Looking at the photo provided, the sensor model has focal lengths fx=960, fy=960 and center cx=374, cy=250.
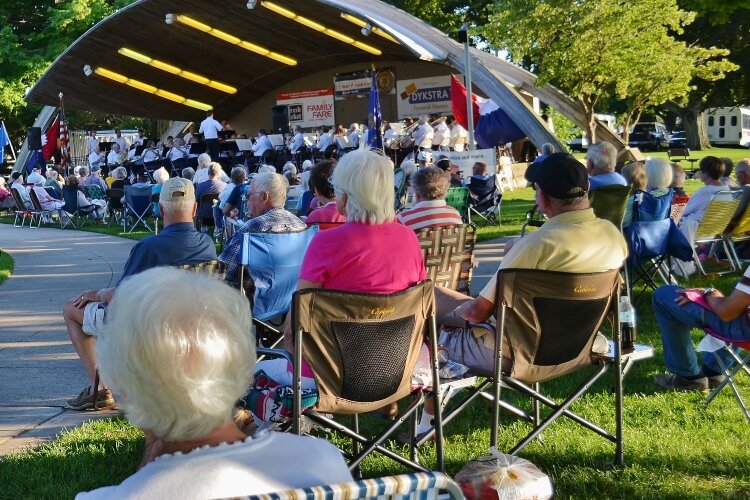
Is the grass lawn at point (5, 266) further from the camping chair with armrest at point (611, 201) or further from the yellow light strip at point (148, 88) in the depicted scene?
the yellow light strip at point (148, 88)

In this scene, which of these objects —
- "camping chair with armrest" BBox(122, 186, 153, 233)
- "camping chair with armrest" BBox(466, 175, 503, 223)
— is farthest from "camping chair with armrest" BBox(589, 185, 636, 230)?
"camping chair with armrest" BBox(122, 186, 153, 233)

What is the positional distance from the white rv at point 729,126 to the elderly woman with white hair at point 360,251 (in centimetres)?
5880

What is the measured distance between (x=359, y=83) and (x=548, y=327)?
32894 millimetres

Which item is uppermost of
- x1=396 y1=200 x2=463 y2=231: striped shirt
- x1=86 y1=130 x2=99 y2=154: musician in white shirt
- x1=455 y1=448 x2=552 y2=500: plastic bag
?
x1=86 y1=130 x2=99 y2=154: musician in white shirt

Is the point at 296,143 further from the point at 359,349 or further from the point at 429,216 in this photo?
the point at 359,349

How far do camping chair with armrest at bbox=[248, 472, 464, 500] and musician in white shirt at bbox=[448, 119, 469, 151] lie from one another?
24537mm

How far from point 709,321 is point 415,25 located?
21864 millimetres

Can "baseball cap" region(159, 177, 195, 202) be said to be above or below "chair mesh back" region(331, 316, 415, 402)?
above

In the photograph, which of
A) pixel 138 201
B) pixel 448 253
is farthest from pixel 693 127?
pixel 448 253

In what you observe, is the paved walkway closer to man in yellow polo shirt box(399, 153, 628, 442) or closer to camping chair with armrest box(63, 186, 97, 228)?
man in yellow polo shirt box(399, 153, 628, 442)

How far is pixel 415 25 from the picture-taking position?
84.6 ft

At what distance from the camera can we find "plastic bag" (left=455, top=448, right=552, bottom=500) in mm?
3342

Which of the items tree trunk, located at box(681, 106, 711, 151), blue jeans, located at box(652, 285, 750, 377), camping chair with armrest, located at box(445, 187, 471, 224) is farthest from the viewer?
tree trunk, located at box(681, 106, 711, 151)

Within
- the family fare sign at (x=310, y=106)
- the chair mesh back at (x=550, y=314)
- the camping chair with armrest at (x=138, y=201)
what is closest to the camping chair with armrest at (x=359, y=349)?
the chair mesh back at (x=550, y=314)
